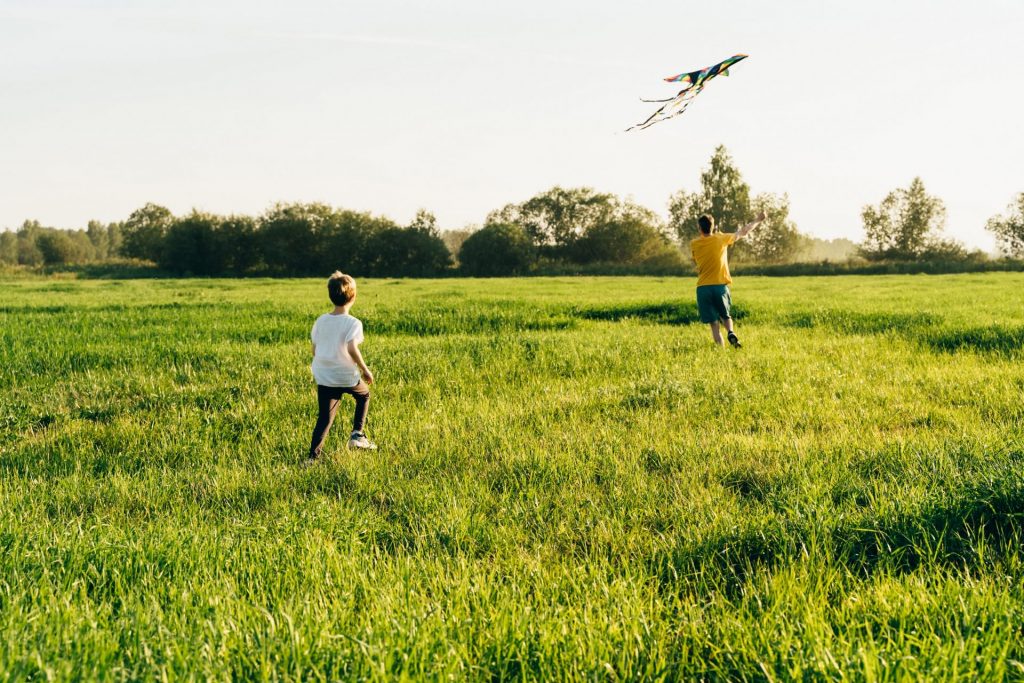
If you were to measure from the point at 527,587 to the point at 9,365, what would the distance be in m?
9.35

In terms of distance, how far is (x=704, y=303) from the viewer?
420 inches

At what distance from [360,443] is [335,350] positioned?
32.6 inches

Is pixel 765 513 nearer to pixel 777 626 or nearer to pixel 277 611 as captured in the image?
pixel 777 626

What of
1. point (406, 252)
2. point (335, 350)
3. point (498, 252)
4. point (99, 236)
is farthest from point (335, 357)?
Result: point (99, 236)

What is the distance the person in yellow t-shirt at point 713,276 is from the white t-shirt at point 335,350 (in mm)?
6652

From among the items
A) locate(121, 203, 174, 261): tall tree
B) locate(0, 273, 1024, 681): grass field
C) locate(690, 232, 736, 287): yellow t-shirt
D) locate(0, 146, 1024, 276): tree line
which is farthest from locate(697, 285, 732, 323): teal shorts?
locate(121, 203, 174, 261): tall tree

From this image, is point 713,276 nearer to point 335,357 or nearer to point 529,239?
point 335,357

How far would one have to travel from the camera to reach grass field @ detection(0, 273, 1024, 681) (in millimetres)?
2438

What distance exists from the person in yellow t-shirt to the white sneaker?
21.7 ft

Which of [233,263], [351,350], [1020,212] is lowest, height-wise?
[351,350]

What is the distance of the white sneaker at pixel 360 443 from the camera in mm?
5539

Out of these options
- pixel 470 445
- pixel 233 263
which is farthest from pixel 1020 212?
pixel 470 445

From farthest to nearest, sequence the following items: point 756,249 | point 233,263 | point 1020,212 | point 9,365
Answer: point 756,249, point 1020,212, point 233,263, point 9,365

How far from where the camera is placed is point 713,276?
10555 mm
